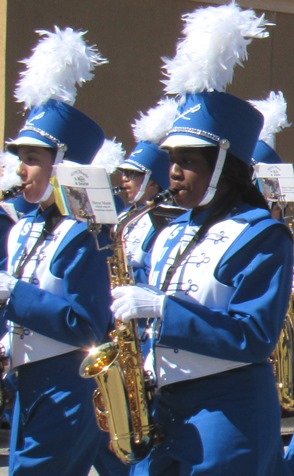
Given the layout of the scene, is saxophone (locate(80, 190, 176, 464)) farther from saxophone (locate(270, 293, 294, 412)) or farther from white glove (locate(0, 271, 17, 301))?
saxophone (locate(270, 293, 294, 412))

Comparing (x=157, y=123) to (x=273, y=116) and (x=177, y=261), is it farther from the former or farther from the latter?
(x=177, y=261)

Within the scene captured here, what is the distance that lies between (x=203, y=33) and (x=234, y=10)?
14 centimetres

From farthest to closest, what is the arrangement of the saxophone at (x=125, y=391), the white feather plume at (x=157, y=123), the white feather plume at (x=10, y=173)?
the white feather plume at (x=10, y=173), the white feather plume at (x=157, y=123), the saxophone at (x=125, y=391)

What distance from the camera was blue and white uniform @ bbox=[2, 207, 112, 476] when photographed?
4027mm

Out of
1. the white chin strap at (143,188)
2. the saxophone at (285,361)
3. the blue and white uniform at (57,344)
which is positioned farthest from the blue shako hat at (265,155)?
the blue and white uniform at (57,344)

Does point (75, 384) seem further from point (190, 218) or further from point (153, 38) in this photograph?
point (153, 38)

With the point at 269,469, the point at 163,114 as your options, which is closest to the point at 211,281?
the point at 269,469

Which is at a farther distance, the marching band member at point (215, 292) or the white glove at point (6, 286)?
the white glove at point (6, 286)

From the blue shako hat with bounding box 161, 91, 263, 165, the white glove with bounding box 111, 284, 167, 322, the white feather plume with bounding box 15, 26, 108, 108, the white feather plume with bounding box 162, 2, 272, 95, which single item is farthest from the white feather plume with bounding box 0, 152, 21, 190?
the white glove with bounding box 111, 284, 167, 322

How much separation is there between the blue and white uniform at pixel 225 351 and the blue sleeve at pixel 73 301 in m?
0.68

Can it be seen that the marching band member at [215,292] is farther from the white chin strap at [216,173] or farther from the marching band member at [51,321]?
the marching band member at [51,321]

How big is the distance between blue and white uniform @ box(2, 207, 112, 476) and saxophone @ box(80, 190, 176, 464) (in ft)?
1.51

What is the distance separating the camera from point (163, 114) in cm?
685

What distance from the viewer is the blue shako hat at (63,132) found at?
4449 mm
